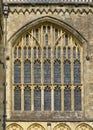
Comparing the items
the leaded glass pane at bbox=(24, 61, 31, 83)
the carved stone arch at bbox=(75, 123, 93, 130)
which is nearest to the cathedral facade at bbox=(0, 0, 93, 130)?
the leaded glass pane at bbox=(24, 61, 31, 83)

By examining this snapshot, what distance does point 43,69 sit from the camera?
93.5 feet

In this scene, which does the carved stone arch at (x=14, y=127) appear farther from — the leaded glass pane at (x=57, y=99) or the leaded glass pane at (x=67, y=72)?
the leaded glass pane at (x=67, y=72)

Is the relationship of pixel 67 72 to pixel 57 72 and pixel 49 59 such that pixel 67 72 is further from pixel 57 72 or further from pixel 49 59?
pixel 49 59

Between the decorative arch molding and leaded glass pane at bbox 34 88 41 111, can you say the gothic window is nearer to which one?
leaded glass pane at bbox 34 88 41 111

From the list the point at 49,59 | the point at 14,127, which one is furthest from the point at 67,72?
the point at 14,127

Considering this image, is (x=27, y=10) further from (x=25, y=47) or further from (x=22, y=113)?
(x=22, y=113)

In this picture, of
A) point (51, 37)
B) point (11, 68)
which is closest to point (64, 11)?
point (51, 37)

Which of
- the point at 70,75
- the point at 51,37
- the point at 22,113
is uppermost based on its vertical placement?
the point at 51,37

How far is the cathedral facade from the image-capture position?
2809cm

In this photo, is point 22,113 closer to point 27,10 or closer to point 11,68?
point 11,68

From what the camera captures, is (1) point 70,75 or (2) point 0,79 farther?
(1) point 70,75

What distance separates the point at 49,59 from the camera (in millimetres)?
28594

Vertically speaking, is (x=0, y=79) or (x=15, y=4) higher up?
(x=15, y=4)

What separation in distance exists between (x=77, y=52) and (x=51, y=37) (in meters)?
1.47
